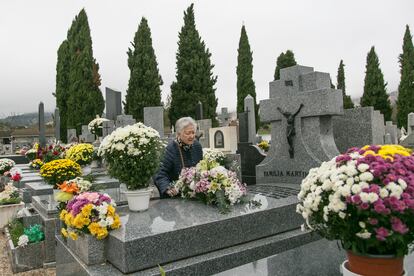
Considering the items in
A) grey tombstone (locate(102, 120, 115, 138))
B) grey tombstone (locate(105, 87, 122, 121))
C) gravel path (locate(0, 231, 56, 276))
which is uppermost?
grey tombstone (locate(105, 87, 122, 121))

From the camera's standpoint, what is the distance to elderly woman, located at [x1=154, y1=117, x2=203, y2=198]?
458 cm

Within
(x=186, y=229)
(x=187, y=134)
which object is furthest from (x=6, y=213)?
(x=186, y=229)

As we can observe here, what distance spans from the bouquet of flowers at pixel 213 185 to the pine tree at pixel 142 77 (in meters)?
20.3

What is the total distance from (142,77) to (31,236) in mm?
20281

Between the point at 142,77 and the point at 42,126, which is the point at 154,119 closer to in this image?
the point at 42,126

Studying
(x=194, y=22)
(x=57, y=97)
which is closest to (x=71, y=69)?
(x=57, y=97)

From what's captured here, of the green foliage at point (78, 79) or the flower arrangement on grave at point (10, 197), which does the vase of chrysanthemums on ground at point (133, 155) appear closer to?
the flower arrangement on grave at point (10, 197)

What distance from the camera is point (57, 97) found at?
29.3 m

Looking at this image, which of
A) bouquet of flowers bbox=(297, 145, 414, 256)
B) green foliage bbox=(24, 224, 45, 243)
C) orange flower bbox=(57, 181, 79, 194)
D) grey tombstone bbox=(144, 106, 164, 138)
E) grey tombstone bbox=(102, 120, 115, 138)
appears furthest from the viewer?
grey tombstone bbox=(102, 120, 115, 138)

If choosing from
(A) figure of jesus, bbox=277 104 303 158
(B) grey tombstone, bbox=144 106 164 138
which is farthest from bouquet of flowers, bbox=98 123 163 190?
(B) grey tombstone, bbox=144 106 164 138

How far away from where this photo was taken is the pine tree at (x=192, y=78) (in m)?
25.0

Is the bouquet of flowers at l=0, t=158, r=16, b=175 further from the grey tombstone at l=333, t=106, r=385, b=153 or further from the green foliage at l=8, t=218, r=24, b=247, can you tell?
the grey tombstone at l=333, t=106, r=385, b=153

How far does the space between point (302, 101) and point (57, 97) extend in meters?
27.5

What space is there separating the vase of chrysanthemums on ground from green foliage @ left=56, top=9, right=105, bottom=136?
23636mm
